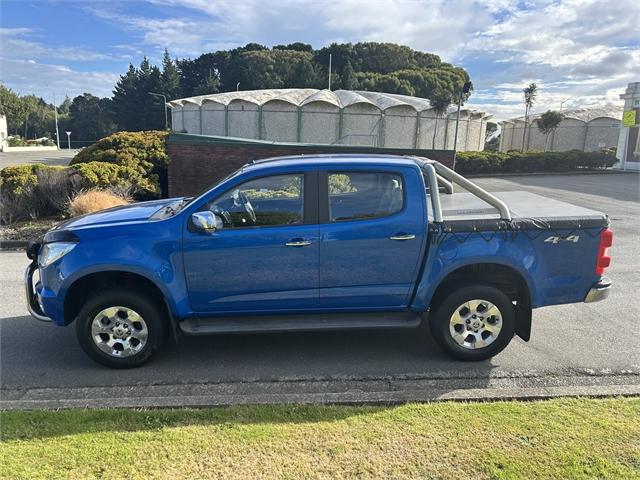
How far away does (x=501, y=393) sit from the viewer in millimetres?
3701

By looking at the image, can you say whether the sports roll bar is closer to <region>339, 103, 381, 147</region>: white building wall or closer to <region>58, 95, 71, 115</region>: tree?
<region>339, 103, 381, 147</region>: white building wall

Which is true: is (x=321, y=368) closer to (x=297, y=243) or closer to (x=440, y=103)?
(x=297, y=243)

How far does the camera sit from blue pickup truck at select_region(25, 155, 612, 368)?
3984 millimetres

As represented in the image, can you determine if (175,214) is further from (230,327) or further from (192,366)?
(192,366)

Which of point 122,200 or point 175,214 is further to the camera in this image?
point 122,200

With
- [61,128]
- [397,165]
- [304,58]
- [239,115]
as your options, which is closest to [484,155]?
→ [239,115]

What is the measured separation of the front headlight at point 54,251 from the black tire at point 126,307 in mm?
445

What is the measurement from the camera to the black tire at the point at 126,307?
4012 millimetres

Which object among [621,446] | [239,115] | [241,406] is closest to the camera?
[621,446]

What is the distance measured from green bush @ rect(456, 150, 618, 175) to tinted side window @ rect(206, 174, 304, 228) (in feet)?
79.3

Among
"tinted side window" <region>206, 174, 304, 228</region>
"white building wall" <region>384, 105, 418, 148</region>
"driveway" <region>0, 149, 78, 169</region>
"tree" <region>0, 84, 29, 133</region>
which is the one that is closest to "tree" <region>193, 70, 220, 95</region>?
"tree" <region>0, 84, 29, 133</region>

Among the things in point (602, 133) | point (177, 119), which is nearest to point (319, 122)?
point (177, 119)

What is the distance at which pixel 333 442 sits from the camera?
303cm

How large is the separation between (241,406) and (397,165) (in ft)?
7.89
